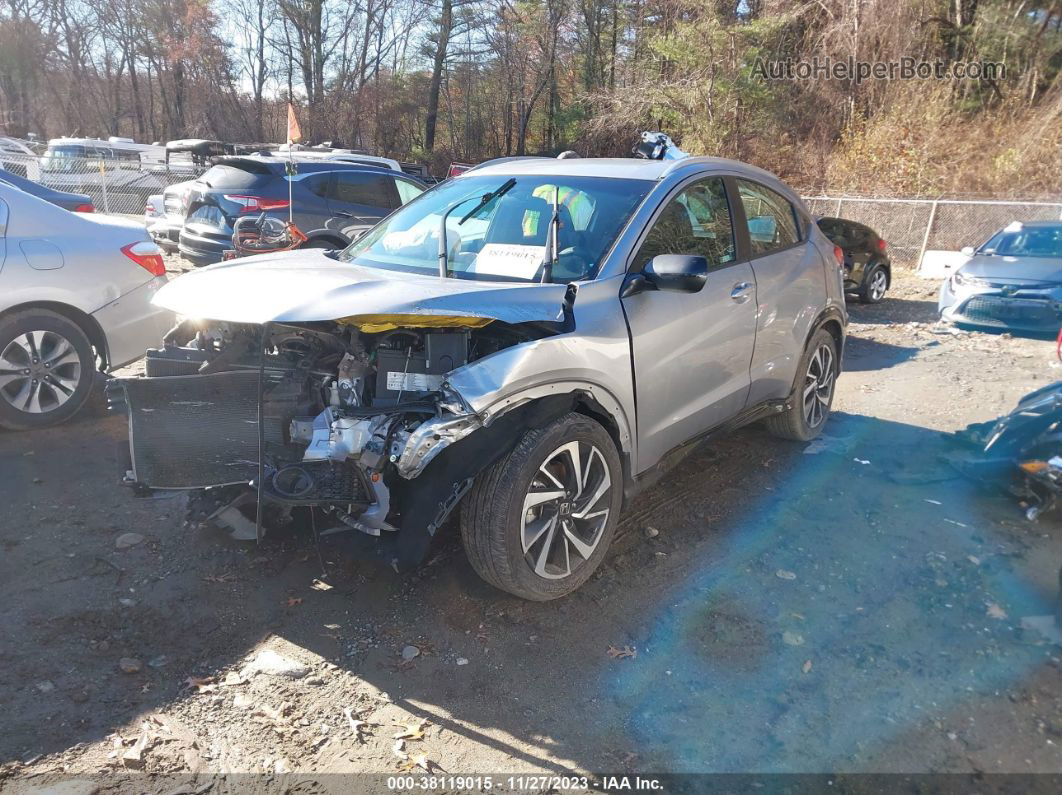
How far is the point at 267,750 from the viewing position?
2.65 meters

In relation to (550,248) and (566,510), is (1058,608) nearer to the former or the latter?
(566,510)

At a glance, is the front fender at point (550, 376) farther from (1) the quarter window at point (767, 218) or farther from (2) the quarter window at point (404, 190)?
(2) the quarter window at point (404, 190)

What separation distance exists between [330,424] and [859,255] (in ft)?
37.4

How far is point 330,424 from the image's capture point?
10.6ft

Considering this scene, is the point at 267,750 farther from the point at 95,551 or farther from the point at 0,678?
the point at 95,551

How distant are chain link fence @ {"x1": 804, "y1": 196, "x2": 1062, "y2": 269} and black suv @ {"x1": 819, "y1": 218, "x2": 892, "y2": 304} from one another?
4766 mm

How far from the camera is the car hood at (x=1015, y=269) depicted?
32.1 ft

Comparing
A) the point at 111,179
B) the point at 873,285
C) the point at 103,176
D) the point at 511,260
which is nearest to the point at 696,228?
the point at 511,260

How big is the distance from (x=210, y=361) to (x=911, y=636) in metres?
3.35

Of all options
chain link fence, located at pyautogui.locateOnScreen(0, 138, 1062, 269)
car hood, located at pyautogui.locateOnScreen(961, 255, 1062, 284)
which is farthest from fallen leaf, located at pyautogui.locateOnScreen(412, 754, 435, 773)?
chain link fence, located at pyautogui.locateOnScreen(0, 138, 1062, 269)

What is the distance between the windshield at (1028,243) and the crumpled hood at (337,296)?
9636 mm

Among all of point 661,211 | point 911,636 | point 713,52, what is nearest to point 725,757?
point 911,636

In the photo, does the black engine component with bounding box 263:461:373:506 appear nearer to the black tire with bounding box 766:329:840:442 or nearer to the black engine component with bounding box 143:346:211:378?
the black engine component with bounding box 143:346:211:378

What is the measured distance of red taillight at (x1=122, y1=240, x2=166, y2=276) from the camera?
568cm
